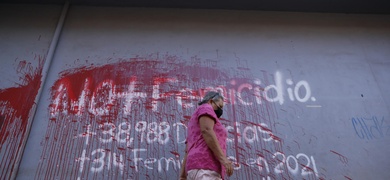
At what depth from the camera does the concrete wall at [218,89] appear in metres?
3.20

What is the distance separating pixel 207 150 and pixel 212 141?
3.5 inches

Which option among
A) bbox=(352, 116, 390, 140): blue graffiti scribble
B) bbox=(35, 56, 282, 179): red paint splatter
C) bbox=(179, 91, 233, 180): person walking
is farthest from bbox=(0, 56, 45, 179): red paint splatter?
bbox=(352, 116, 390, 140): blue graffiti scribble

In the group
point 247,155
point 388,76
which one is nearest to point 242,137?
point 247,155

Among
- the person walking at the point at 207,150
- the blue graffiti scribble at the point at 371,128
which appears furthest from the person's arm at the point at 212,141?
the blue graffiti scribble at the point at 371,128

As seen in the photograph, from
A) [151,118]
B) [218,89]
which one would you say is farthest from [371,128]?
[151,118]

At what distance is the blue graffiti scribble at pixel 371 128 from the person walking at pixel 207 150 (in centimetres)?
194

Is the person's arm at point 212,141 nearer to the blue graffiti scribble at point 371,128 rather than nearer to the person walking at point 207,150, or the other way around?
the person walking at point 207,150

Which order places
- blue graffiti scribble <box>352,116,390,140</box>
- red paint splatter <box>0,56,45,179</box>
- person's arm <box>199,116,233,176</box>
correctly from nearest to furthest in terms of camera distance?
person's arm <box>199,116,233,176</box> < red paint splatter <box>0,56,45,179</box> < blue graffiti scribble <box>352,116,390,140</box>

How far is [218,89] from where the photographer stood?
11.9ft

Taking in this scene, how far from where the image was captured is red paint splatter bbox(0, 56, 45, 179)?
3.11 meters

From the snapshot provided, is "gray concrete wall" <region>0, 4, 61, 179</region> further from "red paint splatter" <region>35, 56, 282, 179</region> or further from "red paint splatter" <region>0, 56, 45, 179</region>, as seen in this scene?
"red paint splatter" <region>35, 56, 282, 179</region>

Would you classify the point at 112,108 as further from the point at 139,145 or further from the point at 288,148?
the point at 288,148

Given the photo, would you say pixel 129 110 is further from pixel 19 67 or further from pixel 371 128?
pixel 371 128

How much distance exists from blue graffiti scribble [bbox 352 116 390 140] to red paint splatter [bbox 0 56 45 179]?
3537 mm
